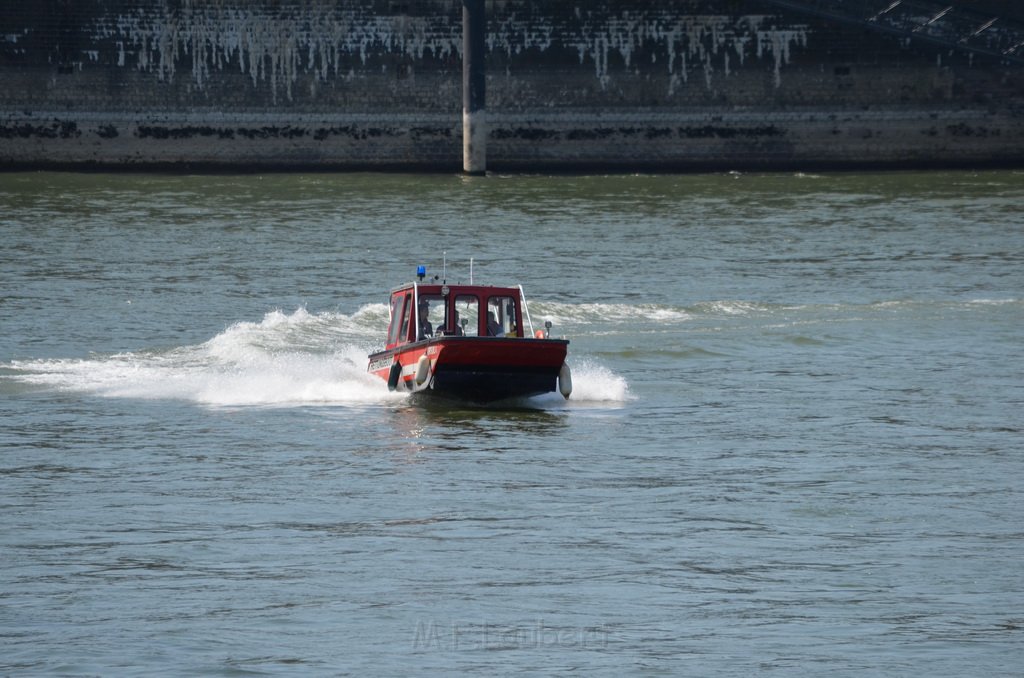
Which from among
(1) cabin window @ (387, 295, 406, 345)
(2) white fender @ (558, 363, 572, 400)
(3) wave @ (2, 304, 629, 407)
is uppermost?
(1) cabin window @ (387, 295, 406, 345)

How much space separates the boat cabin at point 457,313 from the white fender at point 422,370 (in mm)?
380

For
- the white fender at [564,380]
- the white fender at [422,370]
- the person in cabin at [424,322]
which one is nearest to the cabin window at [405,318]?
the person in cabin at [424,322]

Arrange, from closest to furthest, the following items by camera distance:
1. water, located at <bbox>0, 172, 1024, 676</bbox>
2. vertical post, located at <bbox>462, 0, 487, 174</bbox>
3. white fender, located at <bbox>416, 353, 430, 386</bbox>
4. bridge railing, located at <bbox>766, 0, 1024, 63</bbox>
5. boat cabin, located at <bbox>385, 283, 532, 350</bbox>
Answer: water, located at <bbox>0, 172, 1024, 676</bbox>
white fender, located at <bbox>416, 353, 430, 386</bbox>
boat cabin, located at <bbox>385, 283, 532, 350</bbox>
vertical post, located at <bbox>462, 0, 487, 174</bbox>
bridge railing, located at <bbox>766, 0, 1024, 63</bbox>

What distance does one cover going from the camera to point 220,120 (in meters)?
53.3

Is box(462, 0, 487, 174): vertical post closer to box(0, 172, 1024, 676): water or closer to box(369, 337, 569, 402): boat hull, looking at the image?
box(0, 172, 1024, 676): water

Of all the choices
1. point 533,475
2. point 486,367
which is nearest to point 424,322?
point 486,367

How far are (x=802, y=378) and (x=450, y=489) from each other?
7.03 metres

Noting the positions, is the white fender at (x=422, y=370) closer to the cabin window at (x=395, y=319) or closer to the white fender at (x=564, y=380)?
the white fender at (x=564, y=380)

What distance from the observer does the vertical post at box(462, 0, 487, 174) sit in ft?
172

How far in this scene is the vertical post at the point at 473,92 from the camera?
52.4m

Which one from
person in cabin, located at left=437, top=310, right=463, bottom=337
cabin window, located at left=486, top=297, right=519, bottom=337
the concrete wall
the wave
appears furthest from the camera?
the concrete wall

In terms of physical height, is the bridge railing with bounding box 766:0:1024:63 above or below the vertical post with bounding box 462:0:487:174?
above

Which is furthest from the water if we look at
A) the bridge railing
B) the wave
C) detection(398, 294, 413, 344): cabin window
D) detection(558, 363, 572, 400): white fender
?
the bridge railing

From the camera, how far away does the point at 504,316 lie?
19391mm
